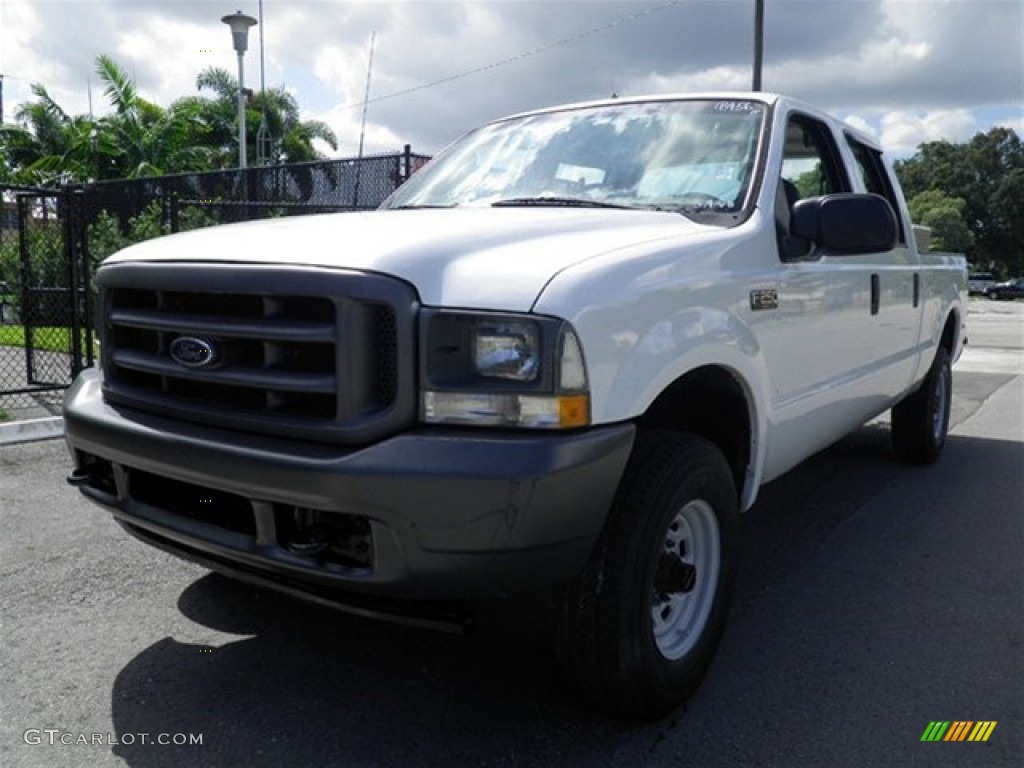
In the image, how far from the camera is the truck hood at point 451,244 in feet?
7.63

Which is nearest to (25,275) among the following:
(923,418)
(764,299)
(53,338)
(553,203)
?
(53,338)

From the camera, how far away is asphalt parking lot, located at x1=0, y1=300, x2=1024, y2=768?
8.65ft

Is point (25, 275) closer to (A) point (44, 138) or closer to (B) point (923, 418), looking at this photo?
(B) point (923, 418)

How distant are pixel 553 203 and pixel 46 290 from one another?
6.53 metres

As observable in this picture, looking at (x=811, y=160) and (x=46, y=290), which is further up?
(x=811, y=160)

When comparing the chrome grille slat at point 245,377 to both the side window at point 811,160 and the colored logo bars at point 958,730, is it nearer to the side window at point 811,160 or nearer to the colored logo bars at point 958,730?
the colored logo bars at point 958,730

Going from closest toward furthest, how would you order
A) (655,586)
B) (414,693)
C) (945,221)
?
1. (655,586)
2. (414,693)
3. (945,221)

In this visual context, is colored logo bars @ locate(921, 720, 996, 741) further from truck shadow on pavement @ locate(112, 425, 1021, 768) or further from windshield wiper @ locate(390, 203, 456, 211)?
windshield wiper @ locate(390, 203, 456, 211)

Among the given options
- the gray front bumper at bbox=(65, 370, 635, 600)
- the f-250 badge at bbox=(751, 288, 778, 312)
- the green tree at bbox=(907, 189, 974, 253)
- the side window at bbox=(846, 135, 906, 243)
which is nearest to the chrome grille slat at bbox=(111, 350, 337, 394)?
the gray front bumper at bbox=(65, 370, 635, 600)

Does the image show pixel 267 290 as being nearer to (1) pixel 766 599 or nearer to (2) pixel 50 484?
(1) pixel 766 599

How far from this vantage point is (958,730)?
2801 millimetres

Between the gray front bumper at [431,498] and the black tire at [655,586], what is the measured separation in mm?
158

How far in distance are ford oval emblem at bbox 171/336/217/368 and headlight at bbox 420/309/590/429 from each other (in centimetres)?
66

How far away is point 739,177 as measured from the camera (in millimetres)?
3451
